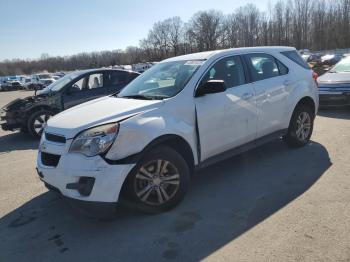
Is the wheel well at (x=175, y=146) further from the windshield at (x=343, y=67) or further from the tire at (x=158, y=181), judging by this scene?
the windshield at (x=343, y=67)

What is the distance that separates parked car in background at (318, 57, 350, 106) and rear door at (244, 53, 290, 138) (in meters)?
4.16

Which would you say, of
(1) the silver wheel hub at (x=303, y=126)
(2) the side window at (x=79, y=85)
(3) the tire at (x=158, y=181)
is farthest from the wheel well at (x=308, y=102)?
(2) the side window at (x=79, y=85)

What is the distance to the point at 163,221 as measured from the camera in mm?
3775

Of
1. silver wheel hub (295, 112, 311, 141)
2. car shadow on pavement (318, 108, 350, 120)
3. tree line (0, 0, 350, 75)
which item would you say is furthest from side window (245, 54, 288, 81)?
tree line (0, 0, 350, 75)

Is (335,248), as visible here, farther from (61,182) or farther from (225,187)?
(61,182)

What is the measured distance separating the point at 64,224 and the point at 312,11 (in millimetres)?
104866

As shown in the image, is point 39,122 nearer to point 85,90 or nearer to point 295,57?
point 85,90

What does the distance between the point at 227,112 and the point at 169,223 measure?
166 centimetres

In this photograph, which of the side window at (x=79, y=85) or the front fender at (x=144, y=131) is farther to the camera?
the side window at (x=79, y=85)

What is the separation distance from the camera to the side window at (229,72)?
15.0 ft

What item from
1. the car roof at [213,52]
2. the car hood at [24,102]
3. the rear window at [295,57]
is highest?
the car roof at [213,52]

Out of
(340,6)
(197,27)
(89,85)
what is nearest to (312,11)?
(340,6)

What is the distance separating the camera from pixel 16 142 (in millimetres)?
8859

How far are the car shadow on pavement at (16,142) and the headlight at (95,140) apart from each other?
5.06 meters
